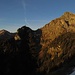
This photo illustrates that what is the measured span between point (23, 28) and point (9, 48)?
14.5 ft

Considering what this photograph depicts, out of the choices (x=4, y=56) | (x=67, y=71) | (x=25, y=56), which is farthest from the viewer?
(x=25, y=56)

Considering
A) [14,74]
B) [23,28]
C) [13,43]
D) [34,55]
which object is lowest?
[14,74]

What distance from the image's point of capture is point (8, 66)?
A: 3183cm

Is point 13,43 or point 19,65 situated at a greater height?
point 13,43

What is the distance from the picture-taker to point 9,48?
34500 mm

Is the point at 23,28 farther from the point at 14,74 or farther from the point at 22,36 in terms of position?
the point at 14,74

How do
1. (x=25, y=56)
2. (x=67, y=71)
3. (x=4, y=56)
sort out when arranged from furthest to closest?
(x=25, y=56)
(x=4, y=56)
(x=67, y=71)

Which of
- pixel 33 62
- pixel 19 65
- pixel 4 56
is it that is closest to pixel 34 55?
pixel 33 62

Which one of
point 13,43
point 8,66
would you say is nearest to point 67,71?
point 8,66

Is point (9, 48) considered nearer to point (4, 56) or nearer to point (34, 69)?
point (4, 56)

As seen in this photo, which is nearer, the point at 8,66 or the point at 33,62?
the point at 8,66

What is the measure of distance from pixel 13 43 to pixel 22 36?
7.43 feet

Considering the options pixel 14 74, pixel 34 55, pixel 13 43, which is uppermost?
pixel 13 43

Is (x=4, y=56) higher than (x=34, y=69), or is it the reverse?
(x=4, y=56)
